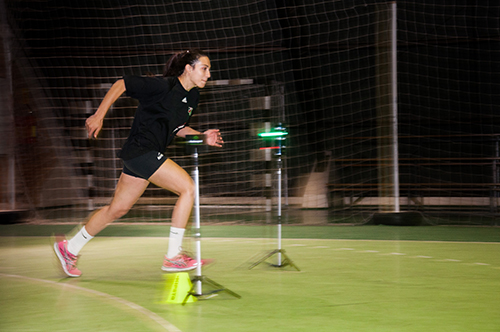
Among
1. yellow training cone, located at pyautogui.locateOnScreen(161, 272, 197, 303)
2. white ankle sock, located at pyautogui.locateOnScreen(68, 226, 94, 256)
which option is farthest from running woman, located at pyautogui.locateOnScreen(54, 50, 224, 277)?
yellow training cone, located at pyautogui.locateOnScreen(161, 272, 197, 303)

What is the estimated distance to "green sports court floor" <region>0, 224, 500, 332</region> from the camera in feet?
10.7

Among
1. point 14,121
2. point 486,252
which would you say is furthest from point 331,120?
point 486,252

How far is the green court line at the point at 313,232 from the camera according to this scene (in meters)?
7.63

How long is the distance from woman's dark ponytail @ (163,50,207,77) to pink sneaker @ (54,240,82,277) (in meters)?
1.67

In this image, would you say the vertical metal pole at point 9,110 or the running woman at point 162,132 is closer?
the running woman at point 162,132

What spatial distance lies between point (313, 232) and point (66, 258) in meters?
4.29

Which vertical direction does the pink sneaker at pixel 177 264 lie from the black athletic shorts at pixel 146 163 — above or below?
below

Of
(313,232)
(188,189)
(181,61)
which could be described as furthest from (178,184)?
(313,232)

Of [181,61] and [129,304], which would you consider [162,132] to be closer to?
[181,61]

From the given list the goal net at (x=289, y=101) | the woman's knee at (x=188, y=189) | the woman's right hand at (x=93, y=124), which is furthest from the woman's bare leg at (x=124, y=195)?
the goal net at (x=289, y=101)

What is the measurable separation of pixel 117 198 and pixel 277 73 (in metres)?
9.24

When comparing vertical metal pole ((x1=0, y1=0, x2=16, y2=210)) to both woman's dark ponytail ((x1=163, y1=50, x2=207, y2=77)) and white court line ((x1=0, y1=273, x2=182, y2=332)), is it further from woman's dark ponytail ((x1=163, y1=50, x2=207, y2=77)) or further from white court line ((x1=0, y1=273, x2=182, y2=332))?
woman's dark ponytail ((x1=163, y1=50, x2=207, y2=77))

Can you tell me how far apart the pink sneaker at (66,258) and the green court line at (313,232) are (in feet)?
11.2

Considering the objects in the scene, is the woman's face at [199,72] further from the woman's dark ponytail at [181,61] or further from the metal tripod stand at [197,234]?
the metal tripod stand at [197,234]
